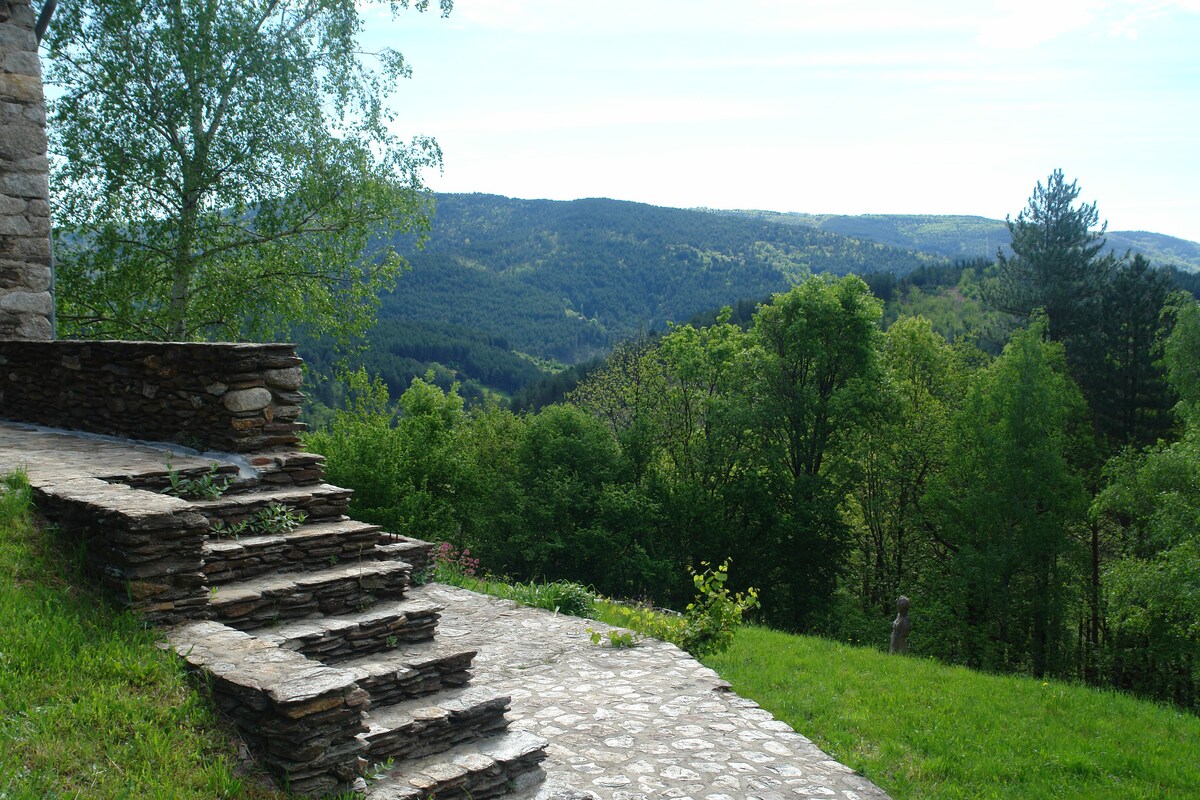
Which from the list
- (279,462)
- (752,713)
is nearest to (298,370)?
(279,462)

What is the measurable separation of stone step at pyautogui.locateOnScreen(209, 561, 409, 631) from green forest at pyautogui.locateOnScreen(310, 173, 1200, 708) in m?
13.8

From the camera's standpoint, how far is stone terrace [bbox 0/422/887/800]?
4.52 m

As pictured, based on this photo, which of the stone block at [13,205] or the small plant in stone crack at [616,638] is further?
the stone block at [13,205]

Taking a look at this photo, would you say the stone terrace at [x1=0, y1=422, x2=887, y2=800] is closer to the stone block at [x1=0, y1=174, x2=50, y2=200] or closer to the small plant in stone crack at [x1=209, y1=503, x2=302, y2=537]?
the small plant in stone crack at [x1=209, y1=503, x2=302, y2=537]

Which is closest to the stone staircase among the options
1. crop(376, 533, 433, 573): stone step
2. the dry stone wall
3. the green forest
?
the dry stone wall

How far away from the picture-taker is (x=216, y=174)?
14.2 m

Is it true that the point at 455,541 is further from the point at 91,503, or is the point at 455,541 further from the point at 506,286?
the point at 506,286

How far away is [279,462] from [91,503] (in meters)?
1.78

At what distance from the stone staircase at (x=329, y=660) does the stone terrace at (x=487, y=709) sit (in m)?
0.01

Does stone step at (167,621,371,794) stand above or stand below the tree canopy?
below

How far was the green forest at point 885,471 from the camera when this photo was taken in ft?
75.8

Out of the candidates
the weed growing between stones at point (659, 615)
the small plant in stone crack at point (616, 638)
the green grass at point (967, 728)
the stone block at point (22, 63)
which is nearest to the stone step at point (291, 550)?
the small plant in stone crack at point (616, 638)

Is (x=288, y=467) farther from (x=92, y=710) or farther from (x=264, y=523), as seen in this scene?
(x=92, y=710)

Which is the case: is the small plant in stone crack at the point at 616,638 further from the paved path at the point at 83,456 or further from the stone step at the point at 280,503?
the paved path at the point at 83,456
